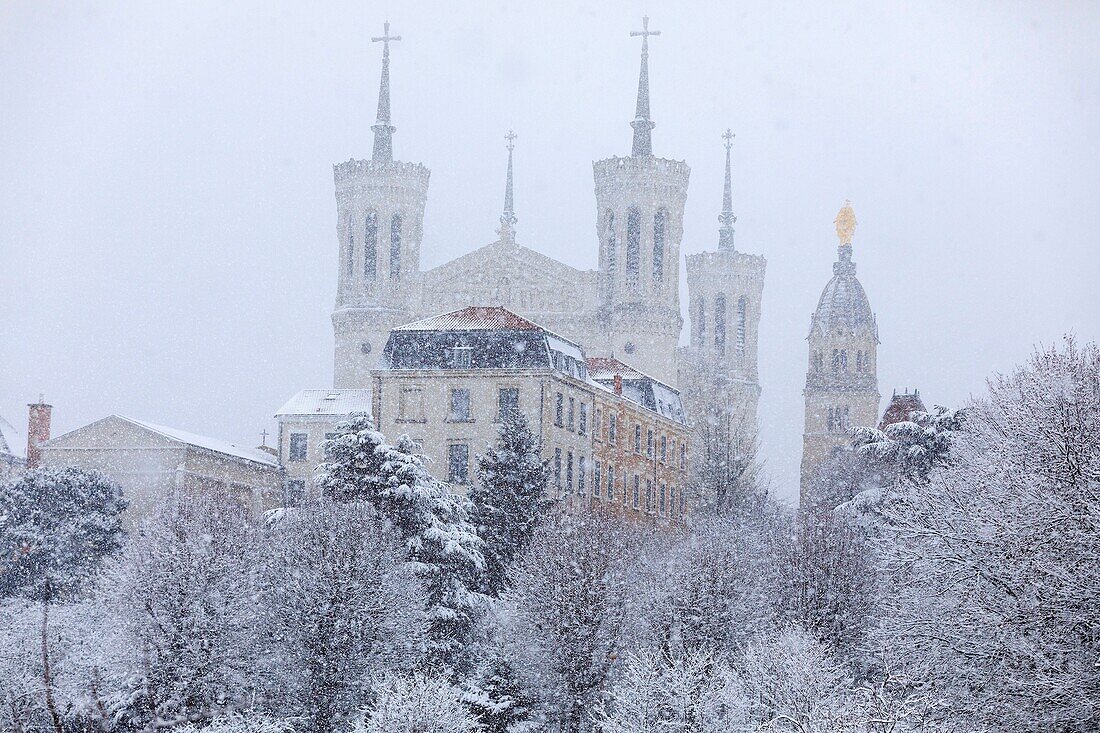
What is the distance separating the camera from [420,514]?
41531 millimetres

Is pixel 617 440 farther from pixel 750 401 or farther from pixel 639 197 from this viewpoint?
pixel 750 401

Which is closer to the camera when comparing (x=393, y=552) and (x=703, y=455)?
(x=393, y=552)

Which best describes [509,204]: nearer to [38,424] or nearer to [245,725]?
[38,424]

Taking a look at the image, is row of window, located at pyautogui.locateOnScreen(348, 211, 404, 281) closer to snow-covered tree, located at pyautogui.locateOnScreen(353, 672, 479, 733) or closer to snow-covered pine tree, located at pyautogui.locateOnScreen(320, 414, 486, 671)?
snow-covered pine tree, located at pyautogui.locateOnScreen(320, 414, 486, 671)

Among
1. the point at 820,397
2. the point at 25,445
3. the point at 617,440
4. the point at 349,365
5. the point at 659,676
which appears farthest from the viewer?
the point at 820,397

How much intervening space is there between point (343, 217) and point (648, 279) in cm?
1853

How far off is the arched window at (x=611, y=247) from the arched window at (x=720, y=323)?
2109 cm

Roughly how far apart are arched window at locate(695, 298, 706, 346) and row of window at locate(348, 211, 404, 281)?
26723 mm

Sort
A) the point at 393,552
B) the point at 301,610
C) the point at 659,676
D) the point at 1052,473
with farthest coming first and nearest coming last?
the point at 393,552
the point at 301,610
the point at 659,676
the point at 1052,473

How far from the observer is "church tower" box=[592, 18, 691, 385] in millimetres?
89838

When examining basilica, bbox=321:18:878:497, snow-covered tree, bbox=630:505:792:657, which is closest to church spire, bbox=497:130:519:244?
basilica, bbox=321:18:878:497

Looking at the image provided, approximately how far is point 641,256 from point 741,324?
22.0 metres

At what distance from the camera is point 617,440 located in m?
64.2

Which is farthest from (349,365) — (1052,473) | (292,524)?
(1052,473)
